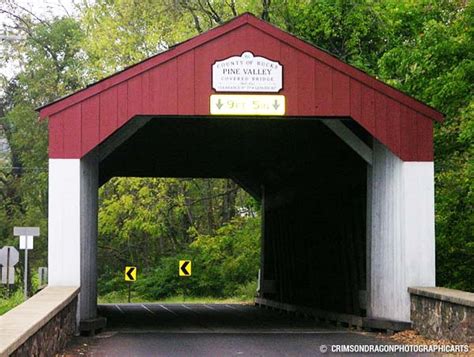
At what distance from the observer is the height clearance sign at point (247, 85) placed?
14664mm

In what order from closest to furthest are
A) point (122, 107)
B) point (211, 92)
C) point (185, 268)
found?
point (122, 107)
point (211, 92)
point (185, 268)

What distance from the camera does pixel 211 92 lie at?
1466 centimetres

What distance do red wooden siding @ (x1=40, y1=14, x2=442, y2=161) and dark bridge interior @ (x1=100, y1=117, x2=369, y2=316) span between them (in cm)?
99

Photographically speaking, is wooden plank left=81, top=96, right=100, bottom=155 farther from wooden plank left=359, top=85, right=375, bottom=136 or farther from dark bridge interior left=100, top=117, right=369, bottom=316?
wooden plank left=359, top=85, right=375, bottom=136

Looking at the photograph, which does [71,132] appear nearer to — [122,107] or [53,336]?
[122,107]

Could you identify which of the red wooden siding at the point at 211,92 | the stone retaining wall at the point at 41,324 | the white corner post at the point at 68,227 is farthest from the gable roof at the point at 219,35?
the stone retaining wall at the point at 41,324

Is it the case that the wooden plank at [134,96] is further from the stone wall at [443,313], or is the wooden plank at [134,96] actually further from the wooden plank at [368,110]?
the stone wall at [443,313]

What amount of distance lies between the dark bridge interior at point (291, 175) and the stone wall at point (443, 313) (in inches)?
112

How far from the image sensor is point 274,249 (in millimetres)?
25359

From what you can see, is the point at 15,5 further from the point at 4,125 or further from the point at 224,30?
the point at 224,30

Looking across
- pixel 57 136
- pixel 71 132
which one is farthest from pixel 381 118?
pixel 57 136

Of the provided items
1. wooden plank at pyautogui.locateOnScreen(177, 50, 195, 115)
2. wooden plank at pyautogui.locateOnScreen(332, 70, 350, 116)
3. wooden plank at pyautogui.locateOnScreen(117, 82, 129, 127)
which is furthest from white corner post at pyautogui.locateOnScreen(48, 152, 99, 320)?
wooden plank at pyautogui.locateOnScreen(332, 70, 350, 116)

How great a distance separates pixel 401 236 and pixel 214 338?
125 inches

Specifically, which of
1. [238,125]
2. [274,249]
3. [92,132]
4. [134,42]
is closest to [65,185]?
[92,132]
